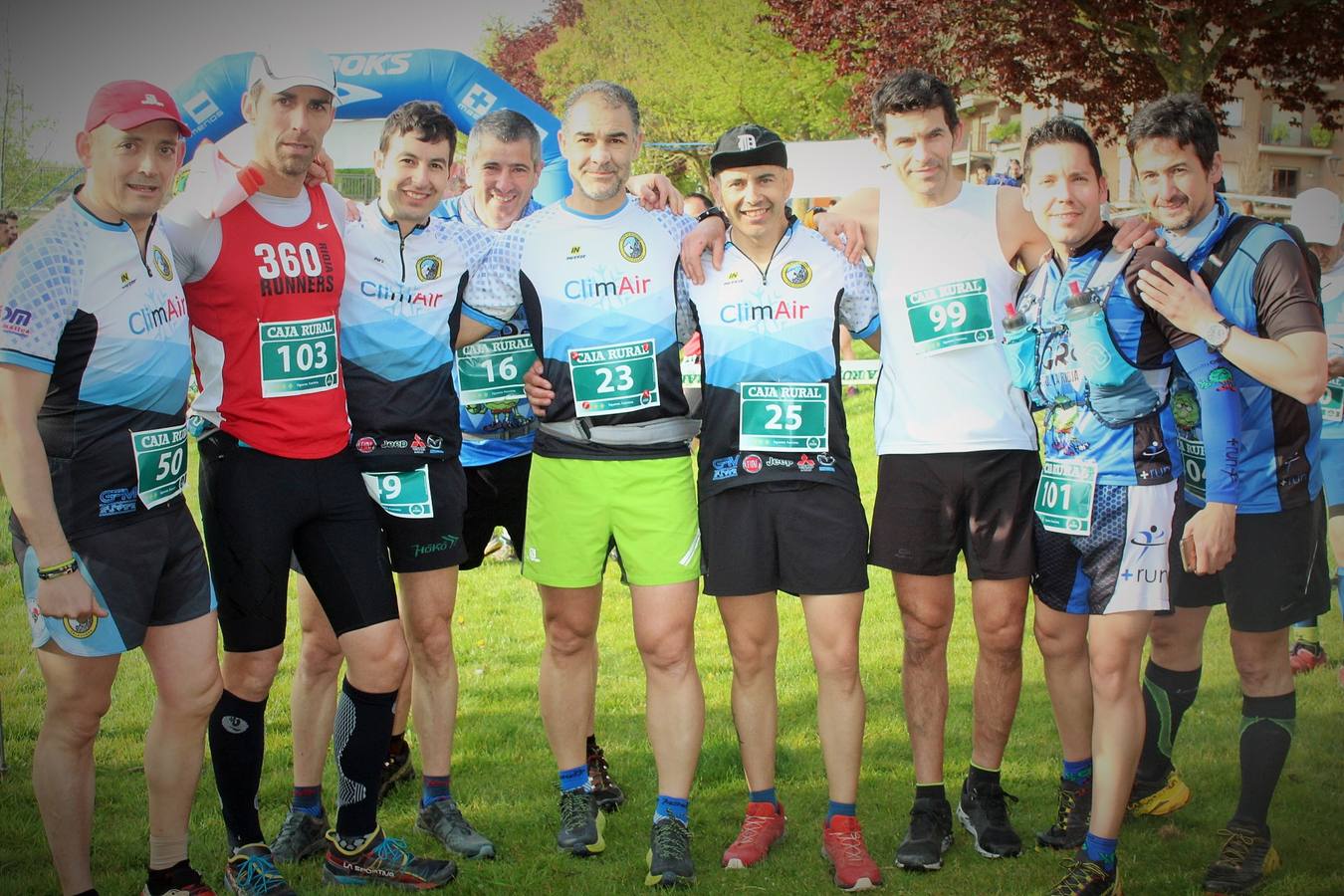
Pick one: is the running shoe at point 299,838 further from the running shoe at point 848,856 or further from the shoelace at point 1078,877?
the shoelace at point 1078,877

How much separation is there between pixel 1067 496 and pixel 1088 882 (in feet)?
3.64

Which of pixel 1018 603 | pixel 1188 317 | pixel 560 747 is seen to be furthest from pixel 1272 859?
pixel 560 747

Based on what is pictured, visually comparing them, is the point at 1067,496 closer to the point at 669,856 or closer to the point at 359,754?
the point at 669,856

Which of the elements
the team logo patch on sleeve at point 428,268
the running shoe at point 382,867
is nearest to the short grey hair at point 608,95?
the team logo patch on sleeve at point 428,268

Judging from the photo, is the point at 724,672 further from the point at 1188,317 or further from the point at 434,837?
the point at 1188,317

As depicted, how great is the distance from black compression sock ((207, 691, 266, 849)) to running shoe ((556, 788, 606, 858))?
97 centimetres

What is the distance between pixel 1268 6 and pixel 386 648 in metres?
4.13

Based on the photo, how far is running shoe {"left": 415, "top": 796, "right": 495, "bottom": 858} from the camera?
12.7 feet

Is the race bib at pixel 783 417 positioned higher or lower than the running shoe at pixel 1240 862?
higher

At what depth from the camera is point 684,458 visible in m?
3.89

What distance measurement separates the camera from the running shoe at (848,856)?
3.62 metres

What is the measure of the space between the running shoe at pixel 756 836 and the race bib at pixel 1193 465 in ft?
5.51

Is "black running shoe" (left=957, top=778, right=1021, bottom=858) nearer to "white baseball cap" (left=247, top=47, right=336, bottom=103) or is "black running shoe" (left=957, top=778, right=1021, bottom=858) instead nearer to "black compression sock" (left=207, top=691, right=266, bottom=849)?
"black compression sock" (left=207, top=691, right=266, bottom=849)

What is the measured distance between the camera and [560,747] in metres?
4.03
